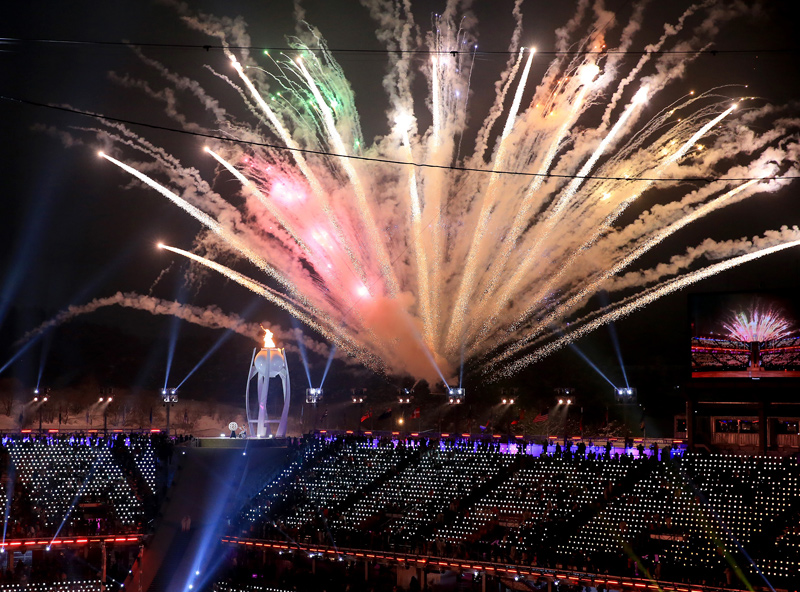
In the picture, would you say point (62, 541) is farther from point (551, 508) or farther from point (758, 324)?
point (758, 324)

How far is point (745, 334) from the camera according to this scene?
2542 centimetres

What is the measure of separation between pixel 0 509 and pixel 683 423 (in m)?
27.0

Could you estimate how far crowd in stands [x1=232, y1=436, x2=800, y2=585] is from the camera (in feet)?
66.9

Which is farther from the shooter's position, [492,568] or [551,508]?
[551,508]

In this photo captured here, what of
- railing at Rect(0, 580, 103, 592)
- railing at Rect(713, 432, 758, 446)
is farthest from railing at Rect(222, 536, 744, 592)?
railing at Rect(713, 432, 758, 446)

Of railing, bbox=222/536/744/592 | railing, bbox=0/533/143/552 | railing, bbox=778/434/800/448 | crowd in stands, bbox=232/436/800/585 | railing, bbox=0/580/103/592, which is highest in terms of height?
railing, bbox=778/434/800/448

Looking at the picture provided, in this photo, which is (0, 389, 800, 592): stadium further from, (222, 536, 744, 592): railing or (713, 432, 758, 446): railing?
(713, 432, 758, 446): railing

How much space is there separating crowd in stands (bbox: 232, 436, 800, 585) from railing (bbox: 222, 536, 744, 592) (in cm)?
25

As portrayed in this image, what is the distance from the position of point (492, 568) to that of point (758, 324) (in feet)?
37.6

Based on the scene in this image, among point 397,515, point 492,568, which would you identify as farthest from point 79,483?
point 492,568

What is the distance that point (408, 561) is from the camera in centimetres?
2252

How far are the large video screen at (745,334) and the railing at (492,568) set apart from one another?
8.89m

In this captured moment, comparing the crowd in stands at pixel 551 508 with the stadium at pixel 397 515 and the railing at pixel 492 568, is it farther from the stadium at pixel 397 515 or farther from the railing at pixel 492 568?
the railing at pixel 492 568

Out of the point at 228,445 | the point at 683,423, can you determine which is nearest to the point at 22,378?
the point at 228,445
